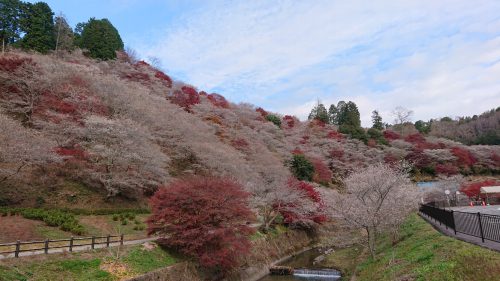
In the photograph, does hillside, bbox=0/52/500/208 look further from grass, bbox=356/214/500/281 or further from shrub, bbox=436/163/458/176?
shrub, bbox=436/163/458/176

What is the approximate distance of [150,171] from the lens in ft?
94.0

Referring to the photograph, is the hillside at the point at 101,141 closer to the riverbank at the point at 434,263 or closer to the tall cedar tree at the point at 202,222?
the tall cedar tree at the point at 202,222

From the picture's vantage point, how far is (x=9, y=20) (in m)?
46.2

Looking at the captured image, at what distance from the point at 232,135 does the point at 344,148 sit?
27062 millimetres

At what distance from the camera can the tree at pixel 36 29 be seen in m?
44.9

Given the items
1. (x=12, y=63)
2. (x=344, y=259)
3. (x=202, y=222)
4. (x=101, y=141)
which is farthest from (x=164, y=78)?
(x=202, y=222)

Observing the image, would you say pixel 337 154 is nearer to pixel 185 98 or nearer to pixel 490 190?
pixel 490 190

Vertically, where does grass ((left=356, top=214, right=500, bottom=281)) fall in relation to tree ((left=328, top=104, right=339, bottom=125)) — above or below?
below

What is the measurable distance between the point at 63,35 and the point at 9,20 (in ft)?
22.6

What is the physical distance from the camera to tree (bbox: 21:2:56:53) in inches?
1769

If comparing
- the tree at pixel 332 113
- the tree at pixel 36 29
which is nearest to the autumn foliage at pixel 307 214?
the tree at pixel 36 29

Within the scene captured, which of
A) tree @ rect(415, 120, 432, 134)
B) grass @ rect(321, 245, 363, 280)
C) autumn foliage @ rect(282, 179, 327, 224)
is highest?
tree @ rect(415, 120, 432, 134)

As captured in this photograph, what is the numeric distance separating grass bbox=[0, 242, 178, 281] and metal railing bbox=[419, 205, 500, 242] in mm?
14477

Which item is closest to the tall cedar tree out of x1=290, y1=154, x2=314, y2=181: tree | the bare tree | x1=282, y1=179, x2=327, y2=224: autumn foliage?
the bare tree
